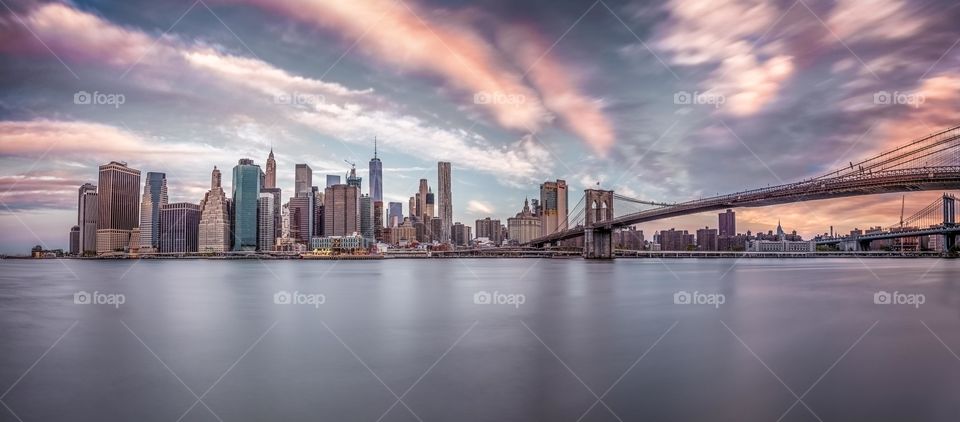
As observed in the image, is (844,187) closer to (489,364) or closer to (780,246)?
(489,364)

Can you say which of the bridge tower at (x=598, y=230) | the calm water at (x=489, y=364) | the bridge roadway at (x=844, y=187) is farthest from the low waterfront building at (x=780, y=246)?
the calm water at (x=489, y=364)

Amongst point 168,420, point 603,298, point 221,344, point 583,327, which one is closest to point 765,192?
point 603,298

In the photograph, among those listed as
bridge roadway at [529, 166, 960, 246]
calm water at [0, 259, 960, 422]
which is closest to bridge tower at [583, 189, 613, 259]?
bridge roadway at [529, 166, 960, 246]

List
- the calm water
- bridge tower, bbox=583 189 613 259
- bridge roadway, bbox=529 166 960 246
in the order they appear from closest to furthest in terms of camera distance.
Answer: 1. the calm water
2. bridge roadway, bbox=529 166 960 246
3. bridge tower, bbox=583 189 613 259

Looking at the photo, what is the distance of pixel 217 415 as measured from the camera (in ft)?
30.1

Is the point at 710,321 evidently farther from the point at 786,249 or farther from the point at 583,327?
the point at 786,249

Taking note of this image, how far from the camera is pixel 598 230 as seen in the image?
85.1m

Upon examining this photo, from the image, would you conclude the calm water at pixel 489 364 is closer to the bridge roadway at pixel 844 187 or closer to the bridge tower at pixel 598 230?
the bridge roadway at pixel 844 187

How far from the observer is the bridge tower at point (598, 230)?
86.2 metres

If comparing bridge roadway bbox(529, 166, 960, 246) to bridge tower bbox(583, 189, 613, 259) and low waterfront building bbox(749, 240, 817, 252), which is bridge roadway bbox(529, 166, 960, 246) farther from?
low waterfront building bbox(749, 240, 817, 252)

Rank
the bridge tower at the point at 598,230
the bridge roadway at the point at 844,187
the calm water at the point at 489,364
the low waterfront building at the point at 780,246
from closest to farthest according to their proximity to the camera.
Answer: the calm water at the point at 489,364
the bridge roadway at the point at 844,187
the bridge tower at the point at 598,230
the low waterfront building at the point at 780,246

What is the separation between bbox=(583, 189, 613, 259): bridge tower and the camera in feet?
283

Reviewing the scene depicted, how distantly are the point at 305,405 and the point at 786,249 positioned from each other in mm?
175013

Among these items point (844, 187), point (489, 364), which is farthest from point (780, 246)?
point (489, 364)
